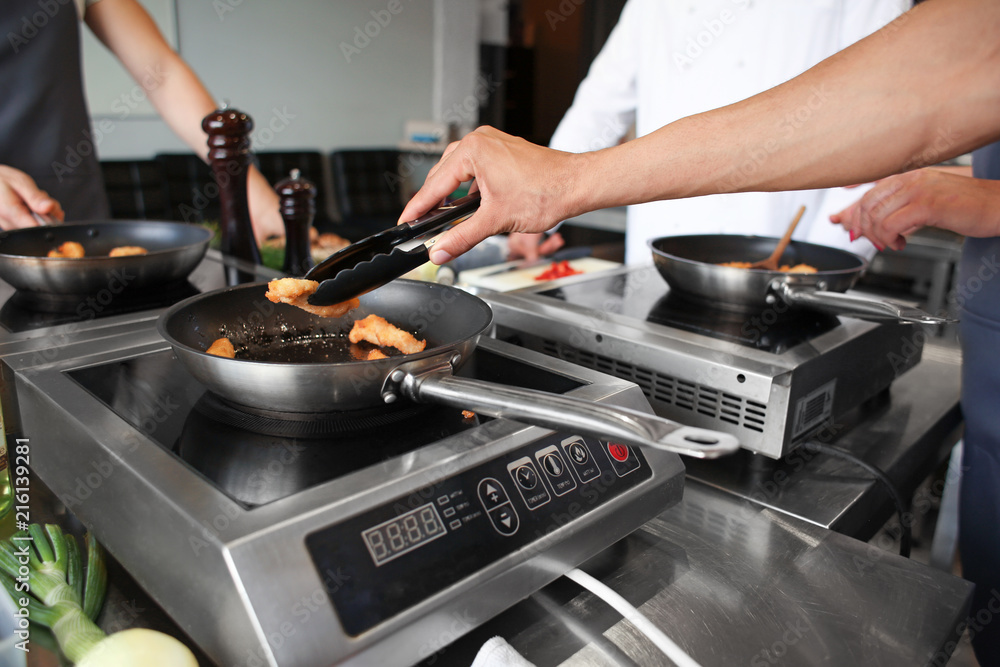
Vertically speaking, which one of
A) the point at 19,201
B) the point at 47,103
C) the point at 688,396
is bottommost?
the point at 688,396

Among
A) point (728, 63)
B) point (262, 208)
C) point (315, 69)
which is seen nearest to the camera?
point (262, 208)

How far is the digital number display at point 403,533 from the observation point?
20.8 inches

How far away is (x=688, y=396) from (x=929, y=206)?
0.51 m

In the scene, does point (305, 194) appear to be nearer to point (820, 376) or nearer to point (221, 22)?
point (820, 376)

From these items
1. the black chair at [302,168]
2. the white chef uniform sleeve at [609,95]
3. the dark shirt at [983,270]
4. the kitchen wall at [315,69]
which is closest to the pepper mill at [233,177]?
the white chef uniform sleeve at [609,95]

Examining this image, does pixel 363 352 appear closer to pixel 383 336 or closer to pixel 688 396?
pixel 383 336

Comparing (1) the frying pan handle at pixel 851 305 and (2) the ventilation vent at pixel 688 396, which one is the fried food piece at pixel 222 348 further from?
(1) the frying pan handle at pixel 851 305

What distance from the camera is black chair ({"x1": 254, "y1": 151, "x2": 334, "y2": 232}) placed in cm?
462

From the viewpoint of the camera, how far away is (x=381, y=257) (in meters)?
0.72

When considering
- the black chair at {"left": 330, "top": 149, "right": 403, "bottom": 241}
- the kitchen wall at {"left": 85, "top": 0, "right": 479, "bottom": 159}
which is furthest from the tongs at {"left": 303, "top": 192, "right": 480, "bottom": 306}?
the black chair at {"left": 330, "top": 149, "right": 403, "bottom": 241}

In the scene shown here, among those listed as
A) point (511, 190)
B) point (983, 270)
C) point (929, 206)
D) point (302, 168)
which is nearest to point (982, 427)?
point (983, 270)

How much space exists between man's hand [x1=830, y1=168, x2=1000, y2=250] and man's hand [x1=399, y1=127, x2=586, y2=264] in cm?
65

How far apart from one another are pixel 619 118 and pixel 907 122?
1510 mm

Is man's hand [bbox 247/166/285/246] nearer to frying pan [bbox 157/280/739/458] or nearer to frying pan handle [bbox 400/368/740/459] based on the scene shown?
frying pan [bbox 157/280/739/458]
